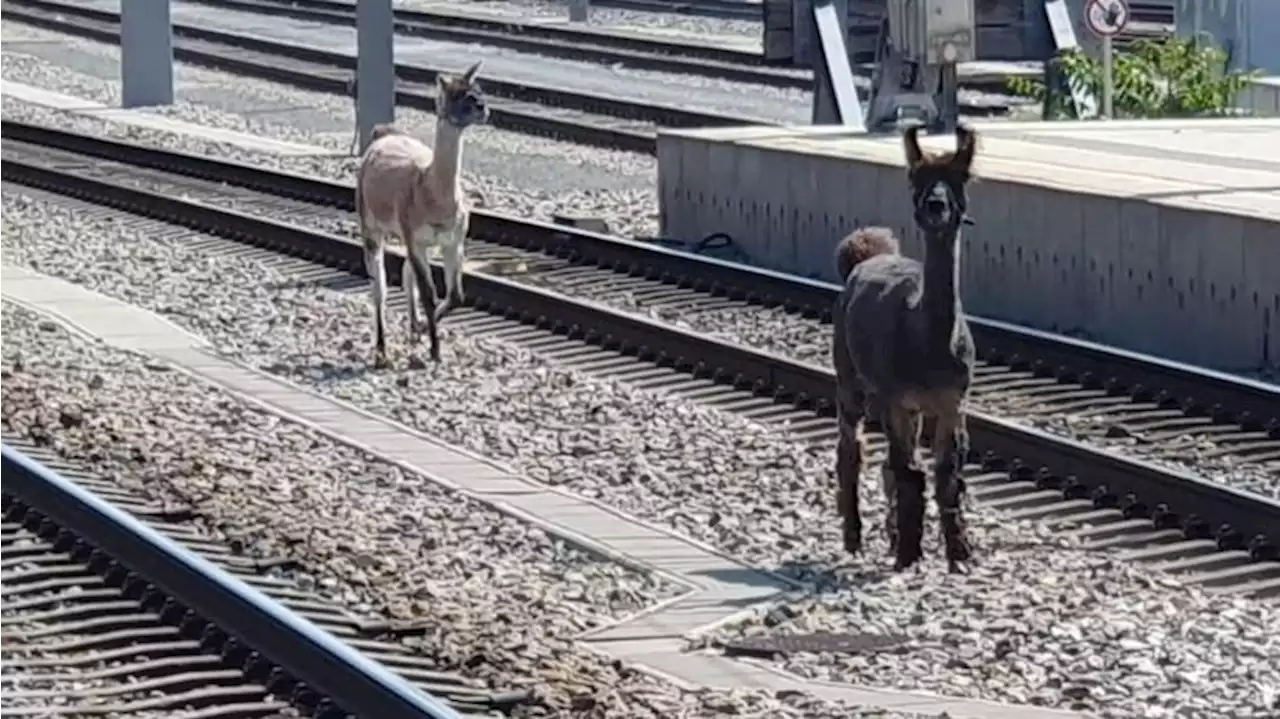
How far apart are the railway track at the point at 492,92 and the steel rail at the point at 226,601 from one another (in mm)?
16558

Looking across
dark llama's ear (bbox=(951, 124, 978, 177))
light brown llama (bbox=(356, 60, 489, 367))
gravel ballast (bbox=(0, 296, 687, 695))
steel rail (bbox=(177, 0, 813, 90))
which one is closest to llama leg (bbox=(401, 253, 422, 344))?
light brown llama (bbox=(356, 60, 489, 367))

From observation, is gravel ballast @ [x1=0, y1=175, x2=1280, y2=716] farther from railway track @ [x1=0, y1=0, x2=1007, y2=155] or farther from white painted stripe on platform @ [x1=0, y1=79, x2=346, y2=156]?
railway track @ [x1=0, y1=0, x2=1007, y2=155]

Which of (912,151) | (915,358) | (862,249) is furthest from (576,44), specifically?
(912,151)

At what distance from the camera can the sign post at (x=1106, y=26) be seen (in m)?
22.3

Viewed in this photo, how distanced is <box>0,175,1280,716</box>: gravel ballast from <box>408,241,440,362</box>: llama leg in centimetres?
17

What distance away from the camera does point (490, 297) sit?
1762 centimetres

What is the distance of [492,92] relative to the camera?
33.6 metres

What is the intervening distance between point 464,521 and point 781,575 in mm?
1507

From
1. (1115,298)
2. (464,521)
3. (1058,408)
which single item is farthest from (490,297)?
(464,521)

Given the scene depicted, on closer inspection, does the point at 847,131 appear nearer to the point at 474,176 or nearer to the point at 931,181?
the point at 474,176

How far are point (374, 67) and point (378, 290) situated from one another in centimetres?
1224

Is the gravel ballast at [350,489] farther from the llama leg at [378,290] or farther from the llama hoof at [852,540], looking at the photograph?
the llama hoof at [852,540]

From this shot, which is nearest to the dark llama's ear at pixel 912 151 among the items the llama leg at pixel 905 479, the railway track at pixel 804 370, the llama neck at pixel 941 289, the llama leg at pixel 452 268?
the llama neck at pixel 941 289

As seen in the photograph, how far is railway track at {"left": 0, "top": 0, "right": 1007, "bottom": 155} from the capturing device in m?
28.6
